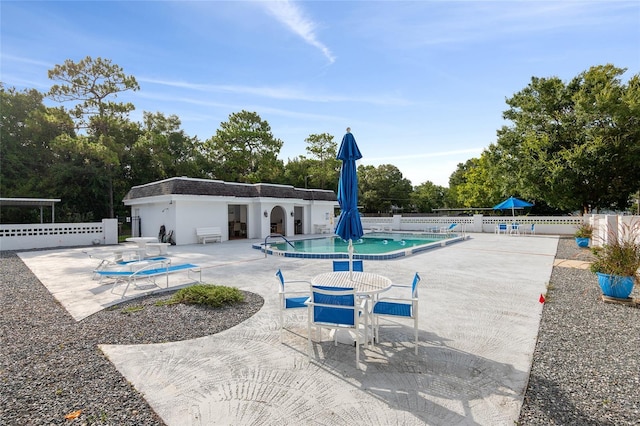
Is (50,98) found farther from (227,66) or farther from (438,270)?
(438,270)

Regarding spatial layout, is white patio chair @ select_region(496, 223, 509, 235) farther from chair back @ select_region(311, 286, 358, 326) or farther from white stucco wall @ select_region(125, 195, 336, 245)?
chair back @ select_region(311, 286, 358, 326)

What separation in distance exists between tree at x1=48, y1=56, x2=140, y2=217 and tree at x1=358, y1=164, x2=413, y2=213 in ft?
90.1

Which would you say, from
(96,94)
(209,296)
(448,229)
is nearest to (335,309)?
(209,296)

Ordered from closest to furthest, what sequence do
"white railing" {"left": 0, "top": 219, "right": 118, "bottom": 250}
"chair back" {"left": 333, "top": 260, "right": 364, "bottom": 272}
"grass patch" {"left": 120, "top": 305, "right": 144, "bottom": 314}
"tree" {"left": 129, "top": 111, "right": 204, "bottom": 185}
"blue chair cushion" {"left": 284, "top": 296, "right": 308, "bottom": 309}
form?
"blue chair cushion" {"left": 284, "top": 296, "right": 308, "bottom": 309} < "chair back" {"left": 333, "top": 260, "right": 364, "bottom": 272} < "grass patch" {"left": 120, "top": 305, "right": 144, "bottom": 314} < "white railing" {"left": 0, "top": 219, "right": 118, "bottom": 250} < "tree" {"left": 129, "top": 111, "right": 204, "bottom": 185}

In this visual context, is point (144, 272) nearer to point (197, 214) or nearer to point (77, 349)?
point (77, 349)

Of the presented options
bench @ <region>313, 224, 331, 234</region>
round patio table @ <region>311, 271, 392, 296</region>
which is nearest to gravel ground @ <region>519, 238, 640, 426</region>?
round patio table @ <region>311, 271, 392, 296</region>

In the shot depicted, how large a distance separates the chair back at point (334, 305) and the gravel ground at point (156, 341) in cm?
194

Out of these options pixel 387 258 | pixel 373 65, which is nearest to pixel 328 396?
pixel 387 258

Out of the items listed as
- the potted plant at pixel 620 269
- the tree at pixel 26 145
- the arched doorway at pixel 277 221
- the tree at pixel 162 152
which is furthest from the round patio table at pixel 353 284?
the tree at pixel 162 152

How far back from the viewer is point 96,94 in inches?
1045

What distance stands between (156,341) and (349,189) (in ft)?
13.0

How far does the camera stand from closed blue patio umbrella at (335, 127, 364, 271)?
5.65 metres

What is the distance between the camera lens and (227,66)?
13336mm

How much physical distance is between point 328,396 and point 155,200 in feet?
62.1
